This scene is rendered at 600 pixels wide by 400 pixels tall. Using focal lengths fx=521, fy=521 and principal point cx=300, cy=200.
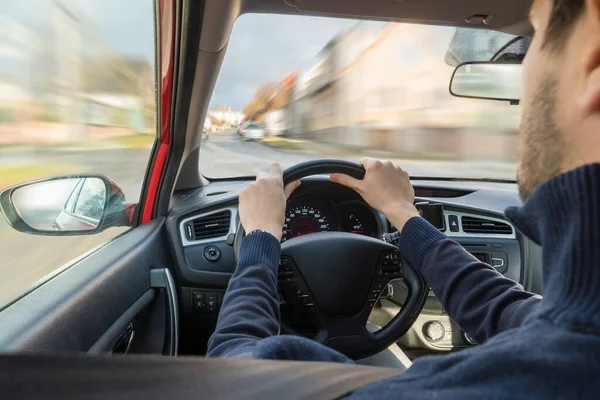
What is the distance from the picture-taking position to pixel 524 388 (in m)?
0.62

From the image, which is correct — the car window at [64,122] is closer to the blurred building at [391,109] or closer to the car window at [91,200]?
the car window at [91,200]

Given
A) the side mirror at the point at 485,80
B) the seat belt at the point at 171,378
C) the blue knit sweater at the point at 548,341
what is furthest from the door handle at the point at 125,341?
the side mirror at the point at 485,80

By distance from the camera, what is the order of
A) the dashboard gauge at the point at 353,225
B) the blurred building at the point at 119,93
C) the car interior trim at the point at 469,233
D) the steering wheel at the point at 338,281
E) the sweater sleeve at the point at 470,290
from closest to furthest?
the sweater sleeve at the point at 470,290
the blurred building at the point at 119,93
the steering wheel at the point at 338,281
the dashboard gauge at the point at 353,225
the car interior trim at the point at 469,233

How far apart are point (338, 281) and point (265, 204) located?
17.8 inches

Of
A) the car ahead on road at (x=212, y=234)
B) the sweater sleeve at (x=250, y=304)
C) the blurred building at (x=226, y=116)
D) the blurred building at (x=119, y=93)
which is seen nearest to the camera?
the sweater sleeve at (x=250, y=304)

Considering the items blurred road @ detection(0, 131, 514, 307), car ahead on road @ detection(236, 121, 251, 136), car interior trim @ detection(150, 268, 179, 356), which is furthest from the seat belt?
car ahead on road @ detection(236, 121, 251, 136)

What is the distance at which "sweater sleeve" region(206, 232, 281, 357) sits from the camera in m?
1.22

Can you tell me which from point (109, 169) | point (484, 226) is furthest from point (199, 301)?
point (484, 226)

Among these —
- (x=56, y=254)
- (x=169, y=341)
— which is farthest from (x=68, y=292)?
(x=169, y=341)

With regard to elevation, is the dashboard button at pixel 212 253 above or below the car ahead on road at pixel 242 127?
below

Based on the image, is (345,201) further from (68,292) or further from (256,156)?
(68,292)

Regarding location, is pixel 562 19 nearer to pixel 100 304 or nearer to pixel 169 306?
pixel 100 304

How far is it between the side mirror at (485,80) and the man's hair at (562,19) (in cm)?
168

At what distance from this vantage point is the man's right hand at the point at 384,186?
190 cm
